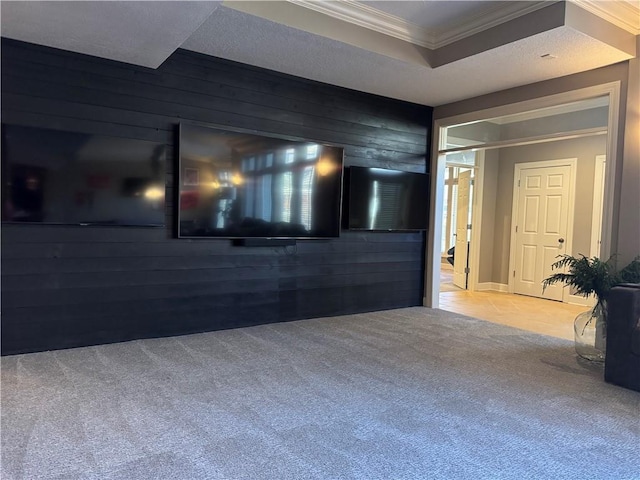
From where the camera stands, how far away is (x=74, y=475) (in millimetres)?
1863

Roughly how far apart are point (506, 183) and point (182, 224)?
5.30m

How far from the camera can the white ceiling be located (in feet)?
9.70

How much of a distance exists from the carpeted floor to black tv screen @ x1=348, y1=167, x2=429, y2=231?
1.61 meters

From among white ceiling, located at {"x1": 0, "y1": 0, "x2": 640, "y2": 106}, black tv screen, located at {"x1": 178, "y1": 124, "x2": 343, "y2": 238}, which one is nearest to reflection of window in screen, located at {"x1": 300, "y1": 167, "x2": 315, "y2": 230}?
black tv screen, located at {"x1": 178, "y1": 124, "x2": 343, "y2": 238}

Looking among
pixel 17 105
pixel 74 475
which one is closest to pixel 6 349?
pixel 17 105

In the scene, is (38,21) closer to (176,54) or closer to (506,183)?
(176,54)

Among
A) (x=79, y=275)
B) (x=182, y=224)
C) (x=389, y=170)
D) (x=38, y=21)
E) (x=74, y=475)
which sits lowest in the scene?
(x=74, y=475)

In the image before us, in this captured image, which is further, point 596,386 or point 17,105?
point 17,105

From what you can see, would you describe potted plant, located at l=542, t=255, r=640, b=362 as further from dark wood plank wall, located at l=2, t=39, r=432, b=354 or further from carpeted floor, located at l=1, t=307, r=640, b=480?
dark wood plank wall, located at l=2, t=39, r=432, b=354

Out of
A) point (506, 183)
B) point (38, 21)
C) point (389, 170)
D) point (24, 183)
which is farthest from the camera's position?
point (506, 183)

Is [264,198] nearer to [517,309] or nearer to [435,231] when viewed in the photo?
[435,231]

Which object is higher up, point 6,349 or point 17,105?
point 17,105

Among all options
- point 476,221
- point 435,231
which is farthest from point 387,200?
point 476,221

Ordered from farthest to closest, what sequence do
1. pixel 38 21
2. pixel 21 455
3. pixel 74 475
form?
pixel 38 21 < pixel 21 455 < pixel 74 475
